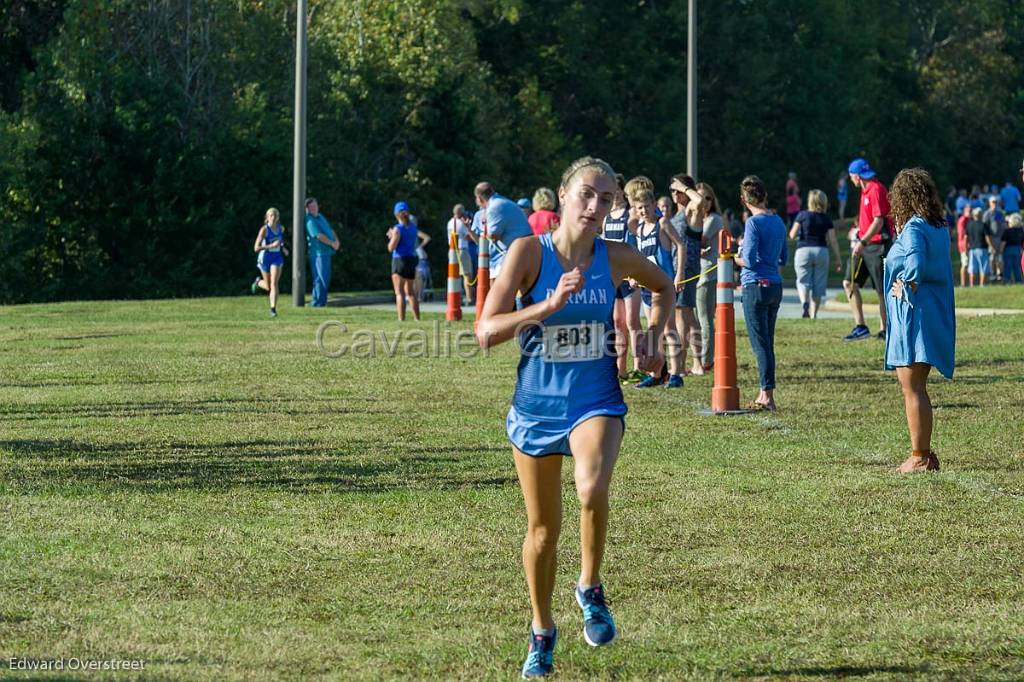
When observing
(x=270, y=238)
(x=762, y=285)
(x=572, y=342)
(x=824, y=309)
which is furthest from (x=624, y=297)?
(x=824, y=309)

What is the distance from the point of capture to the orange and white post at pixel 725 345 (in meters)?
14.3

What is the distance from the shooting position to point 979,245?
39594 millimetres

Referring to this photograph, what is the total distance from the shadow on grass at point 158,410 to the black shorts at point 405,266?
33.2 feet

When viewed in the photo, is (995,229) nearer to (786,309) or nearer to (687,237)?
(786,309)

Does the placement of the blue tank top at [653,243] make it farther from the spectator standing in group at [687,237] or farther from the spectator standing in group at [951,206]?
the spectator standing in group at [951,206]

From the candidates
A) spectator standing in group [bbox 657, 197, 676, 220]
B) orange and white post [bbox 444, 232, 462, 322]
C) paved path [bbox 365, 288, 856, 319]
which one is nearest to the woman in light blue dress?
spectator standing in group [bbox 657, 197, 676, 220]

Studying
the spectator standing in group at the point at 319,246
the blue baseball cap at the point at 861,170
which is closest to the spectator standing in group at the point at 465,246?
the spectator standing in group at the point at 319,246

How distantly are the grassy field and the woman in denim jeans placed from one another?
50 cm

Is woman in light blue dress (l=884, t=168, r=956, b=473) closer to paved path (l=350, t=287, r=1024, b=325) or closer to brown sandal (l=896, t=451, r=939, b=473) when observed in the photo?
brown sandal (l=896, t=451, r=939, b=473)

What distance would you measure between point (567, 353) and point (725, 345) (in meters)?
8.04

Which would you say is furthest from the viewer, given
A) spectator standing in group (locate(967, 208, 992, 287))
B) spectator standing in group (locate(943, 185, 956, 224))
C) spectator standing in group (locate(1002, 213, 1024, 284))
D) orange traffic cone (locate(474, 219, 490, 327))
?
spectator standing in group (locate(943, 185, 956, 224))

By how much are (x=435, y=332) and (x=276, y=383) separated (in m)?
6.43

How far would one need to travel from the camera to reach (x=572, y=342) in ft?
21.5

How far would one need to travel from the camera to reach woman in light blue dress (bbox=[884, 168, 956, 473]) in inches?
435
